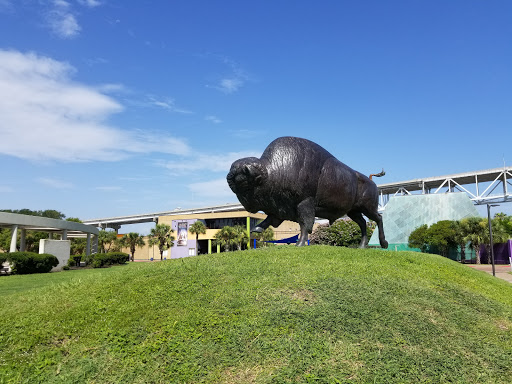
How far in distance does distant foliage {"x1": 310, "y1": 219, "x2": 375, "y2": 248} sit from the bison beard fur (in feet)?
96.3

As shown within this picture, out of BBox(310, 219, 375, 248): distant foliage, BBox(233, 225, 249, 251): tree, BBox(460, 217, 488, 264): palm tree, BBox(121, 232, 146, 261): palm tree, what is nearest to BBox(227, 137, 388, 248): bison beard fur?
BBox(310, 219, 375, 248): distant foliage

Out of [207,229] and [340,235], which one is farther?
[207,229]

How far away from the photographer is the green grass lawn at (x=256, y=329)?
14.0 ft

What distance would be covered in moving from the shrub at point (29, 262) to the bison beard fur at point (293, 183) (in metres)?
19.9

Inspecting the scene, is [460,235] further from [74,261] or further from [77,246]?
[77,246]

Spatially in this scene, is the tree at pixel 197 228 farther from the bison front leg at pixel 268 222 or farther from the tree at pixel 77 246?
the bison front leg at pixel 268 222

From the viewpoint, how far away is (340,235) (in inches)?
1534

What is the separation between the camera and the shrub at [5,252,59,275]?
2313 centimetres

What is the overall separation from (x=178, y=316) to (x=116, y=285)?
198 centimetres

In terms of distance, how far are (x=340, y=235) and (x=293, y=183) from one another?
104 feet

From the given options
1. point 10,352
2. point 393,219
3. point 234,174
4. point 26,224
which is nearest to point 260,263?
point 234,174

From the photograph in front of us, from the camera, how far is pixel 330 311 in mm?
5363

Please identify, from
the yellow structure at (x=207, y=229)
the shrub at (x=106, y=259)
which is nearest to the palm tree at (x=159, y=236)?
the yellow structure at (x=207, y=229)

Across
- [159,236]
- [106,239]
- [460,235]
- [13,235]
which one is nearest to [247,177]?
[13,235]
